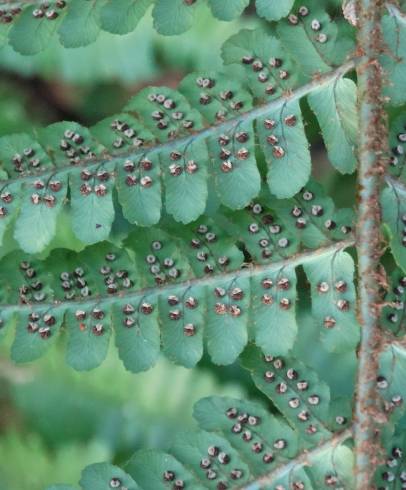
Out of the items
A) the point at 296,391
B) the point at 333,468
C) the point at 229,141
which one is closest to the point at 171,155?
the point at 229,141

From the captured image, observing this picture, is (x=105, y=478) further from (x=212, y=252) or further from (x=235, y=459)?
(x=212, y=252)

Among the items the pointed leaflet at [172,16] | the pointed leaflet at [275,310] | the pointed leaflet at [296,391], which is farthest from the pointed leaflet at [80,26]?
the pointed leaflet at [296,391]

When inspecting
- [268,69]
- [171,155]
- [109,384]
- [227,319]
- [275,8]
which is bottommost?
[109,384]

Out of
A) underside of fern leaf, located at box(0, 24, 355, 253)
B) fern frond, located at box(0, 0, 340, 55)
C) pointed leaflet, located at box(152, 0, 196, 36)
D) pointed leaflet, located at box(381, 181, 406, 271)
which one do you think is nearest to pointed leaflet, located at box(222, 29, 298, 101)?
underside of fern leaf, located at box(0, 24, 355, 253)

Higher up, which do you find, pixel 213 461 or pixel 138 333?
pixel 138 333

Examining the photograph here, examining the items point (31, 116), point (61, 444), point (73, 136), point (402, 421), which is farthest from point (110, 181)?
point (31, 116)

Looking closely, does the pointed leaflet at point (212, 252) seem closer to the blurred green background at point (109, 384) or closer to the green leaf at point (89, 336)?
the green leaf at point (89, 336)

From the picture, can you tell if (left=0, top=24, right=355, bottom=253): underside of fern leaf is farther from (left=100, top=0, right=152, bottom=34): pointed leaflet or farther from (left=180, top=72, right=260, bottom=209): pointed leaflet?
(left=100, top=0, right=152, bottom=34): pointed leaflet
